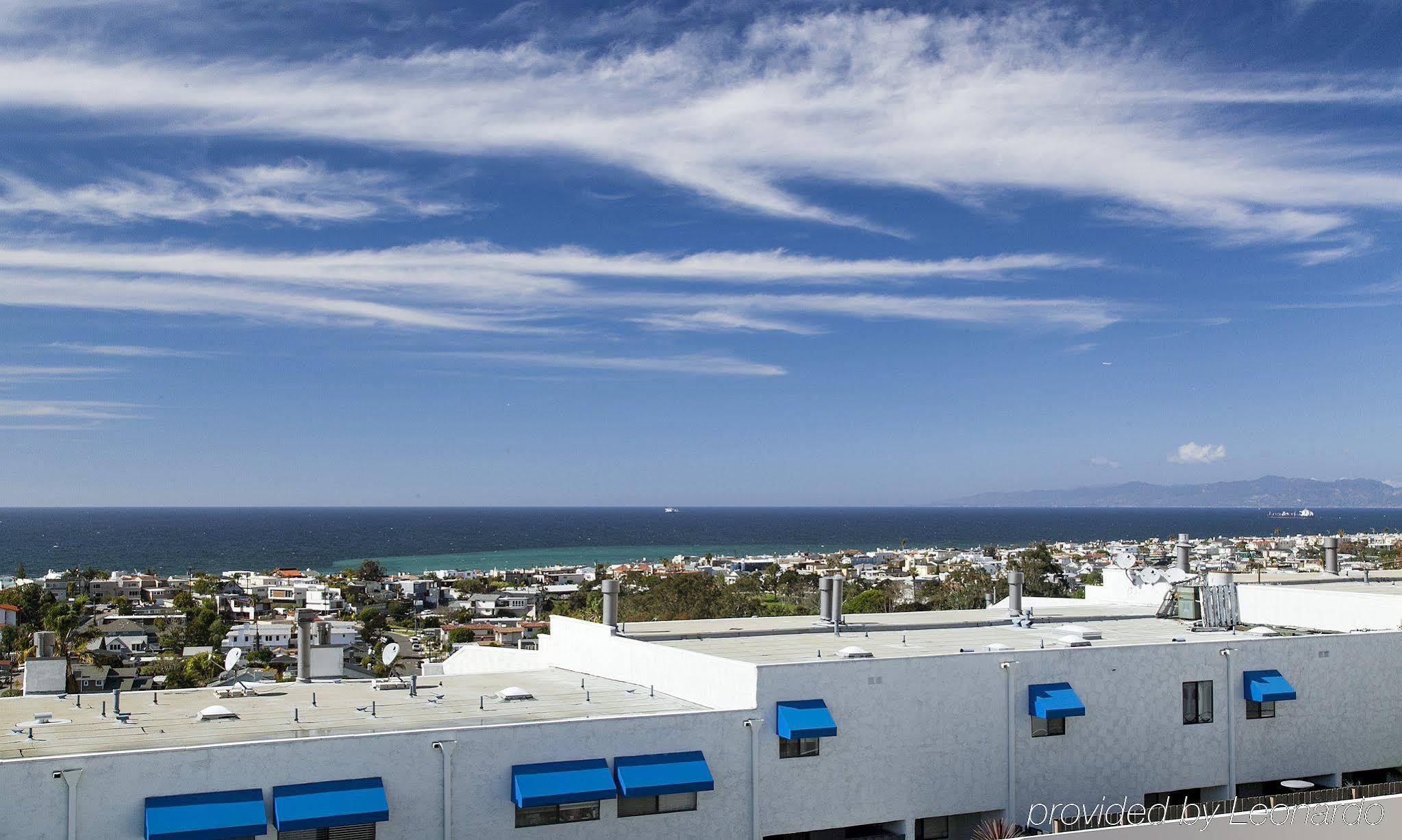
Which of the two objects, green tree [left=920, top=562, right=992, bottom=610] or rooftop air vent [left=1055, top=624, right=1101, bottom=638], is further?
green tree [left=920, top=562, right=992, bottom=610]

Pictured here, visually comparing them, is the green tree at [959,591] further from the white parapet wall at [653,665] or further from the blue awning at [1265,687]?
the white parapet wall at [653,665]

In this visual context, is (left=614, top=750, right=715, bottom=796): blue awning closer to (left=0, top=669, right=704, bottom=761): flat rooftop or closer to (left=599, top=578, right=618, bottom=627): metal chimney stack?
(left=0, top=669, right=704, bottom=761): flat rooftop

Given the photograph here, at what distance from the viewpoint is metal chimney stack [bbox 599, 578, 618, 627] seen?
2344 centimetres

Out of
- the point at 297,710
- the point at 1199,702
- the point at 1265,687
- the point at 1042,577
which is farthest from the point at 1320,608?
the point at 1042,577

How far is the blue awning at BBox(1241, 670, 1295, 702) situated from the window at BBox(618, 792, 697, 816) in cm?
1084

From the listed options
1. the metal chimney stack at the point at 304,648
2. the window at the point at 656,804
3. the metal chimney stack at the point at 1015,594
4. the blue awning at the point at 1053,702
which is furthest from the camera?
the metal chimney stack at the point at 1015,594

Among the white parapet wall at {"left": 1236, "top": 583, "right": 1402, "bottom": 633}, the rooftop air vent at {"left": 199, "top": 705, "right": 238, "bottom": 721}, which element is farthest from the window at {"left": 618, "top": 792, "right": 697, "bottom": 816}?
the white parapet wall at {"left": 1236, "top": 583, "right": 1402, "bottom": 633}

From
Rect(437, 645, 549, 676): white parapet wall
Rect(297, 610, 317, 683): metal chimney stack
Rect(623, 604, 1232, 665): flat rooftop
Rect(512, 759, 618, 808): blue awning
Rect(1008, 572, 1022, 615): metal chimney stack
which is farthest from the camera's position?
Rect(1008, 572, 1022, 615): metal chimney stack

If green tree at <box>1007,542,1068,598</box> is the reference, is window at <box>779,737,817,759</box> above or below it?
above

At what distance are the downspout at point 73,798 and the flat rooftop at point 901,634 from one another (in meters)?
10.1

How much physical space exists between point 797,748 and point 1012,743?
156 inches

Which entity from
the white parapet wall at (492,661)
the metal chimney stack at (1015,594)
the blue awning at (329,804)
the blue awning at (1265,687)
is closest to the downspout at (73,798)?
the blue awning at (329,804)

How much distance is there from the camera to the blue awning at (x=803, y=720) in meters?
17.6

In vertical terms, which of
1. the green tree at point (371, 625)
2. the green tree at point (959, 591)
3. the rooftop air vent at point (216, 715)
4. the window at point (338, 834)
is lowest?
the green tree at point (371, 625)
